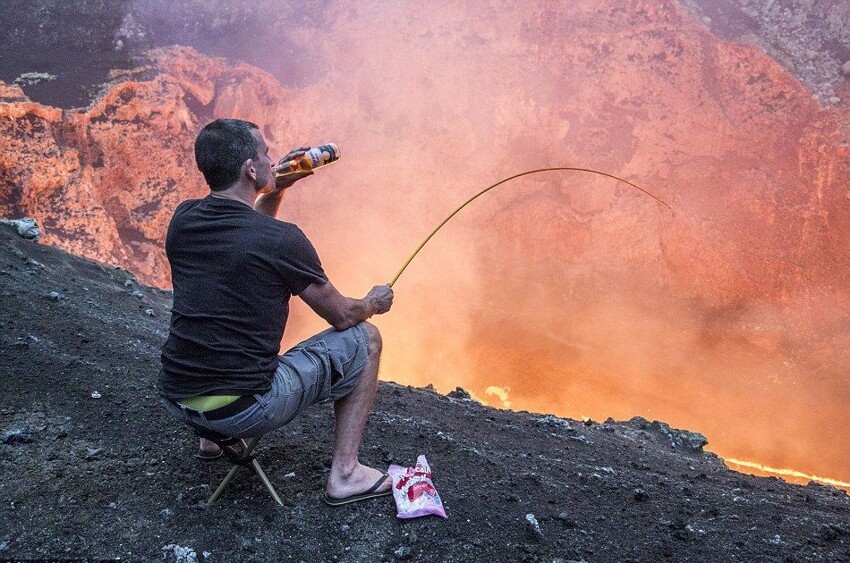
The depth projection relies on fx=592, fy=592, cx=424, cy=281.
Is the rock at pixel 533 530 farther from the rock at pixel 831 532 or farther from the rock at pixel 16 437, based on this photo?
the rock at pixel 16 437

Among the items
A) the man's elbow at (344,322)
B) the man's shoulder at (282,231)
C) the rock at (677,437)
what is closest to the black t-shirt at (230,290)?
the man's shoulder at (282,231)

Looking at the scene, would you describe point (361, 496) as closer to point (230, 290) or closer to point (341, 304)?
point (341, 304)

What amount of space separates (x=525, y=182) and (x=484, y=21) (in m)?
2.91

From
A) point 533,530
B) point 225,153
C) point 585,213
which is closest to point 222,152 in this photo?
point 225,153

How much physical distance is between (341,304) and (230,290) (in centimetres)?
42

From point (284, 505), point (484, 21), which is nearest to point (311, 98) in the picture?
point (484, 21)

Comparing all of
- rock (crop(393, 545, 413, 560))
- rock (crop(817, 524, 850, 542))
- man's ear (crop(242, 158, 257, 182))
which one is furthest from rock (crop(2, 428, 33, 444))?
rock (crop(817, 524, 850, 542))

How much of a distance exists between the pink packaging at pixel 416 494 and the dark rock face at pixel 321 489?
50mm

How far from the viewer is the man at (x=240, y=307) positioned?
2107mm

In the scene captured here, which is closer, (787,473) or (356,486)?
(356,486)

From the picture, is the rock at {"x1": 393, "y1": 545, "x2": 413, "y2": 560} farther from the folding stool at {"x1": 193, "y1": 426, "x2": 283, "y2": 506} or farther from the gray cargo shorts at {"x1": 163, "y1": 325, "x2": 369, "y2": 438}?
the gray cargo shorts at {"x1": 163, "y1": 325, "x2": 369, "y2": 438}

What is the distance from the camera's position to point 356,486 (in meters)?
2.47

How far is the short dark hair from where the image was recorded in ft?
7.37

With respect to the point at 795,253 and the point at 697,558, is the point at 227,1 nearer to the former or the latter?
the point at 795,253
